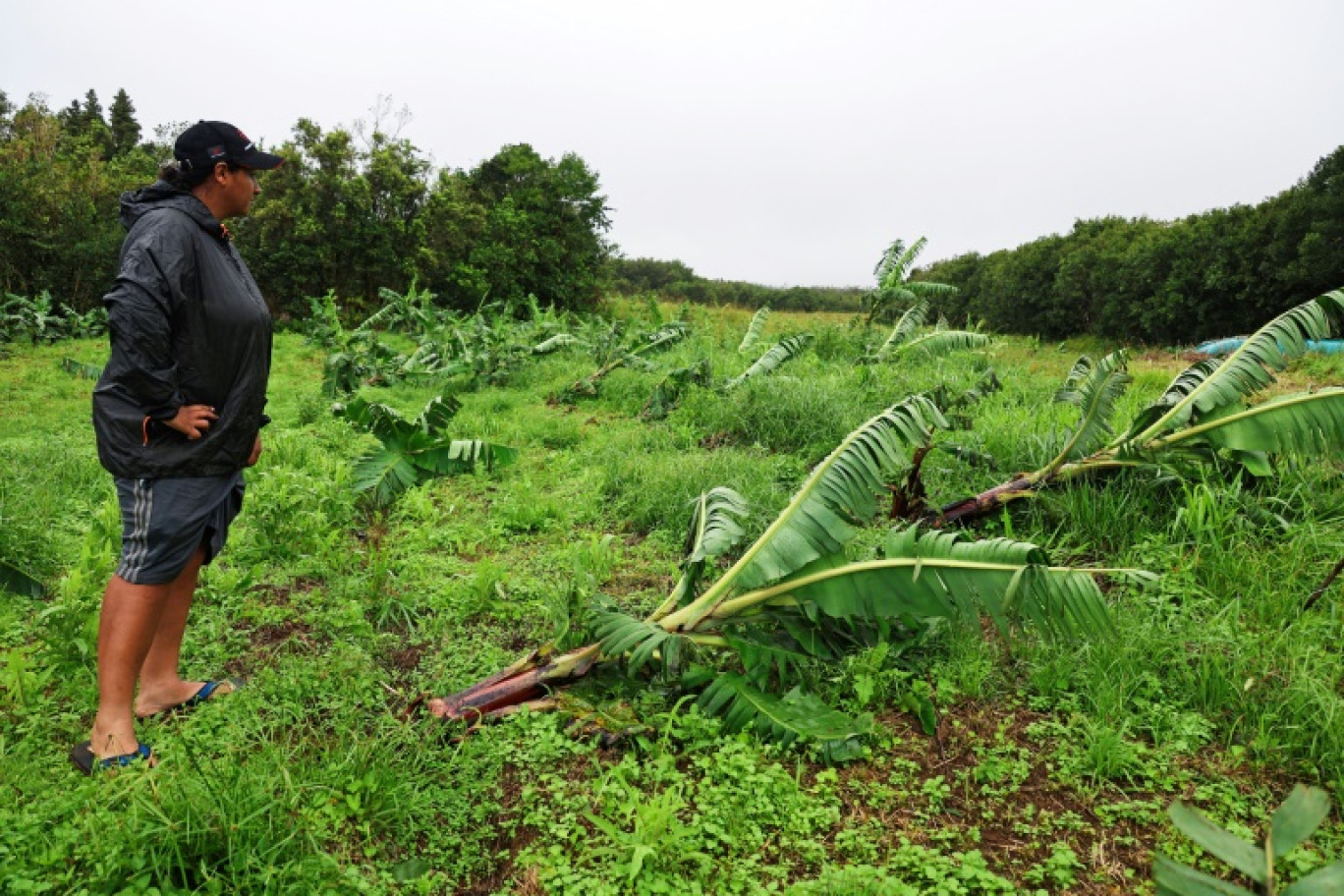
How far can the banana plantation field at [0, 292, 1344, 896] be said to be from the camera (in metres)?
2.10

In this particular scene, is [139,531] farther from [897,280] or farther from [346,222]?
[346,222]

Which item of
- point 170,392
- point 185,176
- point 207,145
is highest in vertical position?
point 207,145

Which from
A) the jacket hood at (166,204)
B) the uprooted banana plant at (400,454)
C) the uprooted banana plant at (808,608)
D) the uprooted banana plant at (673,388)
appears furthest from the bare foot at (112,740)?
the uprooted banana plant at (673,388)

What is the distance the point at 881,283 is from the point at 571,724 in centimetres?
814

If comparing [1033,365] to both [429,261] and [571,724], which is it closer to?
[571,724]

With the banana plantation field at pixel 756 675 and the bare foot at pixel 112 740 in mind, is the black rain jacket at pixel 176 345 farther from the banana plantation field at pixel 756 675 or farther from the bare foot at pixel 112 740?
the banana plantation field at pixel 756 675

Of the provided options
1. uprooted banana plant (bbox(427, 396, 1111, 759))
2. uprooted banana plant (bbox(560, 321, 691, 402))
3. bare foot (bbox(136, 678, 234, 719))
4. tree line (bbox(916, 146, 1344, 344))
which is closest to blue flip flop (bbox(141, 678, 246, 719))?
bare foot (bbox(136, 678, 234, 719))

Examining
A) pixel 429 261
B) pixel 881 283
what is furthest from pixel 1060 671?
pixel 429 261

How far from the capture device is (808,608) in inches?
110

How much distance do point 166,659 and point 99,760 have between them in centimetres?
44

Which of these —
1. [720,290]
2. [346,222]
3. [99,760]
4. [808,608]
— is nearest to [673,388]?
[808,608]

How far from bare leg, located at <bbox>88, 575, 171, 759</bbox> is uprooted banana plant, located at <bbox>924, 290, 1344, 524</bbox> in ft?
11.7

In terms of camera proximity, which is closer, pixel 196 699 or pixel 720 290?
pixel 196 699

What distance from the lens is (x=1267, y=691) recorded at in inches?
105
